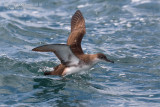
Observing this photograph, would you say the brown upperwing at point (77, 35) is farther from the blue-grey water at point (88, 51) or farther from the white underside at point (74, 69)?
the blue-grey water at point (88, 51)

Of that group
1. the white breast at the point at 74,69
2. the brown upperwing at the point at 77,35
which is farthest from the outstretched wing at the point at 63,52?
the brown upperwing at the point at 77,35

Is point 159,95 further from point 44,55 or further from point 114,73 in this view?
point 44,55

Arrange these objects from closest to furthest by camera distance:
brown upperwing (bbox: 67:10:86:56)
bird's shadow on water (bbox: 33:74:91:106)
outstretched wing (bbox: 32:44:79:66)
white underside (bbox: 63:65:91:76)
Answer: bird's shadow on water (bbox: 33:74:91:106) → outstretched wing (bbox: 32:44:79:66) → white underside (bbox: 63:65:91:76) → brown upperwing (bbox: 67:10:86:56)

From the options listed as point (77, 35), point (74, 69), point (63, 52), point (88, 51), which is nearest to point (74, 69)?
point (74, 69)

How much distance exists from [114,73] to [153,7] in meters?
6.80

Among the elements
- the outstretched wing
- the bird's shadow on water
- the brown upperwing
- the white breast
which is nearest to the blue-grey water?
the bird's shadow on water

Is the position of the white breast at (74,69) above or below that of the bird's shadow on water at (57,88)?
above

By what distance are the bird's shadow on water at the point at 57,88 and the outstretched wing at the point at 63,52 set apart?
0.43 metres

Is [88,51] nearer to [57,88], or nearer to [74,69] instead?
[74,69]

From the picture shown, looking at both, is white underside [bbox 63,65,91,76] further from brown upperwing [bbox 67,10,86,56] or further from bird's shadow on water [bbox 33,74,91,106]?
brown upperwing [bbox 67,10,86,56]

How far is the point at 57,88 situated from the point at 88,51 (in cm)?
327

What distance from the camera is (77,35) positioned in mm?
8711

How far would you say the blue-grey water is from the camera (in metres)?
7.20

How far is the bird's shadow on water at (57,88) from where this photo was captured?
22.8ft
